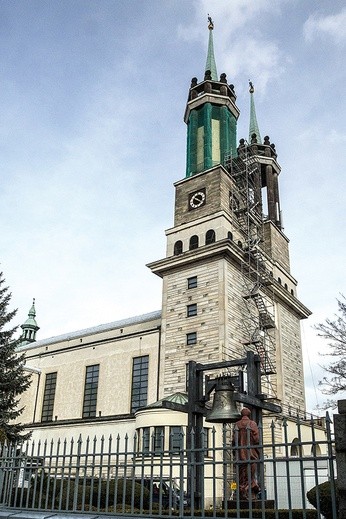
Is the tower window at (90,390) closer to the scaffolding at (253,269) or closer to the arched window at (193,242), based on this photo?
the arched window at (193,242)

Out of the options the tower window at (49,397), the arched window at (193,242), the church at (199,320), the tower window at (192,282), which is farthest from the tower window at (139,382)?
the tower window at (49,397)

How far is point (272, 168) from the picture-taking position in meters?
48.8

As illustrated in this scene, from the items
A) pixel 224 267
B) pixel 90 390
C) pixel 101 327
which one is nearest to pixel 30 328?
pixel 101 327

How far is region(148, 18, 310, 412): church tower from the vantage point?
3294 centimetres

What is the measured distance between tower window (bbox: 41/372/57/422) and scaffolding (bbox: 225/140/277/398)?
1798cm

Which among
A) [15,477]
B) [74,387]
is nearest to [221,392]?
[15,477]

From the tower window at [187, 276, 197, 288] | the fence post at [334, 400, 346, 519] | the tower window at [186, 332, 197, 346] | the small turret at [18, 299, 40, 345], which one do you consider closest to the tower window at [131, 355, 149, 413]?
the tower window at [186, 332, 197, 346]

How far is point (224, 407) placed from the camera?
31.2ft

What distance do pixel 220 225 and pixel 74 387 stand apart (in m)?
17.6

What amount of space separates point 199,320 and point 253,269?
19.7 feet

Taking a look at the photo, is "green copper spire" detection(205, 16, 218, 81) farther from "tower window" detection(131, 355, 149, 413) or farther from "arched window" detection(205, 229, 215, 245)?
"tower window" detection(131, 355, 149, 413)

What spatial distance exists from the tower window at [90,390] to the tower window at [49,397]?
4.07 m

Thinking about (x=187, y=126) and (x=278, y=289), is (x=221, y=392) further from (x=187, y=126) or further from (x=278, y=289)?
(x=187, y=126)

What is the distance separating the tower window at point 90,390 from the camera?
1524 inches
